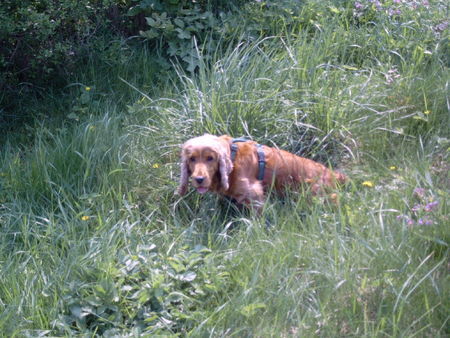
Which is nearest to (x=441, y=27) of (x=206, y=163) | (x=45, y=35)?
(x=206, y=163)

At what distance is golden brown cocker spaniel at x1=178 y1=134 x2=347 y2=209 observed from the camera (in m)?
4.04

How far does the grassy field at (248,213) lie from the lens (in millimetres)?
3166

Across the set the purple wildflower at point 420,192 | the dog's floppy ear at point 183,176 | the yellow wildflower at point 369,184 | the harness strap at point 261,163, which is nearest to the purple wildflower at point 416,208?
the purple wildflower at point 420,192

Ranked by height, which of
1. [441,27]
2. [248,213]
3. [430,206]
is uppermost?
[441,27]

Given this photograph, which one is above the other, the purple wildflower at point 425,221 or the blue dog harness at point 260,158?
the purple wildflower at point 425,221

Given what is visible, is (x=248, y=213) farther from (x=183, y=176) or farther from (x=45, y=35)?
(x=45, y=35)

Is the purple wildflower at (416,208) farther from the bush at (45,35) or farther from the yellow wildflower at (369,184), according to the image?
the bush at (45,35)

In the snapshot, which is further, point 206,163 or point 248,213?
point 248,213

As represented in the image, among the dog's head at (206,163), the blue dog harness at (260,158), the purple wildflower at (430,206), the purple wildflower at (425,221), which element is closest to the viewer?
the purple wildflower at (425,221)

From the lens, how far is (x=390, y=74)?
532cm

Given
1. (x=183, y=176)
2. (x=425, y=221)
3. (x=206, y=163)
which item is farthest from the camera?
(x=183, y=176)

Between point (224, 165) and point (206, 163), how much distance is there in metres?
0.12

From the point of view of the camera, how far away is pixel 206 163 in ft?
13.2

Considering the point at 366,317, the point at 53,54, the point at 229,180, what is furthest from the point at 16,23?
the point at 366,317
